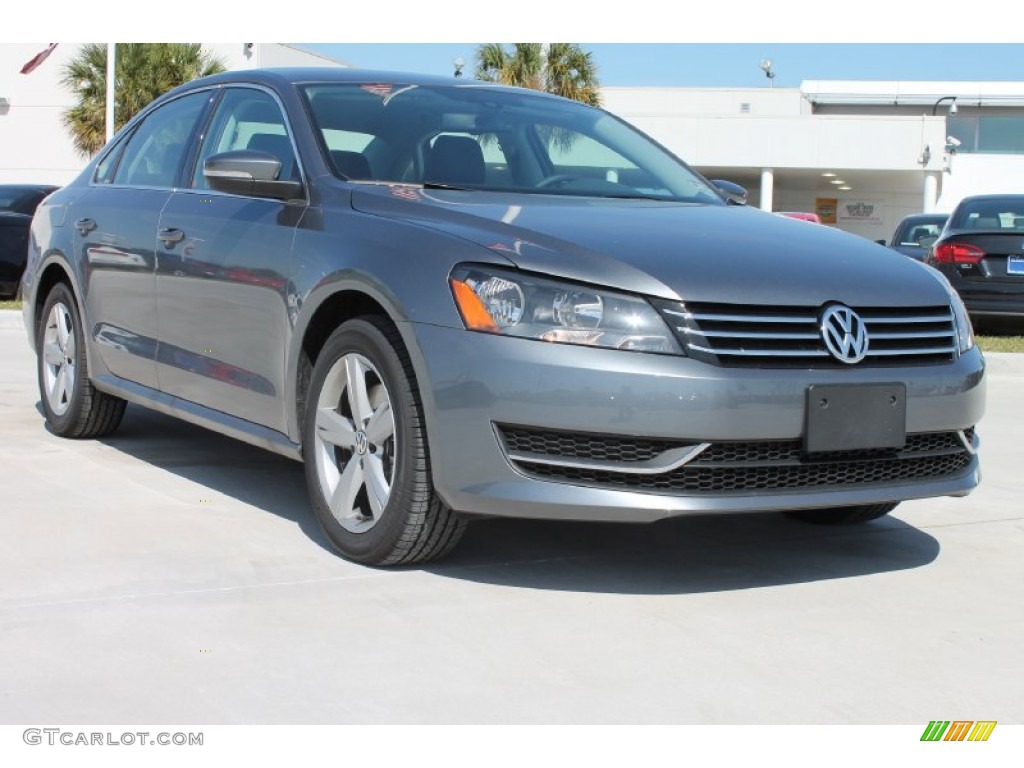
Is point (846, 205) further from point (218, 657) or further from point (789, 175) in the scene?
point (218, 657)

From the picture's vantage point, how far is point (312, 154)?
482 centimetres

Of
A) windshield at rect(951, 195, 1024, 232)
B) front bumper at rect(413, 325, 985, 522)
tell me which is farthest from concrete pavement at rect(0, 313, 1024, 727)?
windshield at rect(951, 195, 1024, 232)

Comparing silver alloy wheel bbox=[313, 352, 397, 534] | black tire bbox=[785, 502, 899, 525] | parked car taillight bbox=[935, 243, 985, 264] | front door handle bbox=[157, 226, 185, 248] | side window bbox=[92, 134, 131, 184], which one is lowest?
black tire bbox=[785, 502, 899, 525]

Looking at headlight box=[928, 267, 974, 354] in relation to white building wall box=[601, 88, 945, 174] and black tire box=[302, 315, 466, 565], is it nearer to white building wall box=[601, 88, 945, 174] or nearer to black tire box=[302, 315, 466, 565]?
black tire box=[302, 315, 466, 565]

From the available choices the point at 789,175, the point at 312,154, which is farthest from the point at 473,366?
the point at 789,175

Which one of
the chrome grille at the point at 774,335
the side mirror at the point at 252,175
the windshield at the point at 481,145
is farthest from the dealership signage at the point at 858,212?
the chrome grille at the point at 774,335

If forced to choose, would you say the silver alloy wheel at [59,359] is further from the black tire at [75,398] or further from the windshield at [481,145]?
the windshield at [481,145]

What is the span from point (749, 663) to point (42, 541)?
232 centimetres

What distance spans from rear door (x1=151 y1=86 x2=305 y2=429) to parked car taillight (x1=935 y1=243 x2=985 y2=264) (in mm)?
8944

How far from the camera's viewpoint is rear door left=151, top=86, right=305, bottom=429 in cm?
474

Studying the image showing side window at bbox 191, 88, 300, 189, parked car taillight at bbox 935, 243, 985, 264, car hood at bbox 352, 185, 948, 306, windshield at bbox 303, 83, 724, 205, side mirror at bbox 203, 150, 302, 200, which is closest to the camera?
car hood at bbox 352, 185, 948, 306

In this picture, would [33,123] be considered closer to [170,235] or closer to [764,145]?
[764,145]

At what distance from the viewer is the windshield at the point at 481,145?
4.89 meters

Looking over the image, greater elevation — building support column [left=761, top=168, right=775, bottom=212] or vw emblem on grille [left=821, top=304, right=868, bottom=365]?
vw emblem on grille [left=821, top=304, right=868, bottom=365]
